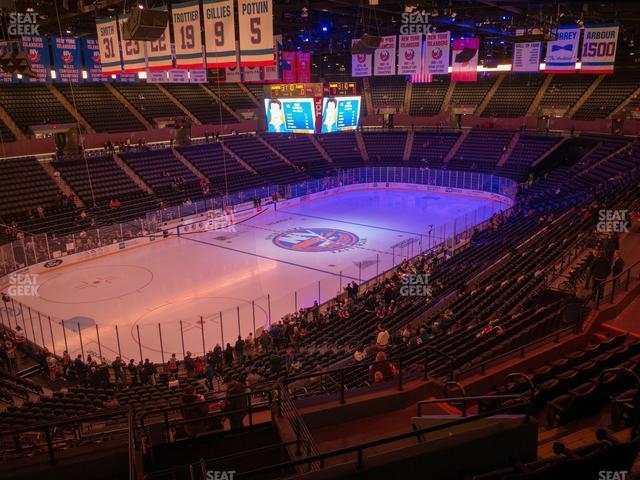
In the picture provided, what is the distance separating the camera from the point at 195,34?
43.4 feet

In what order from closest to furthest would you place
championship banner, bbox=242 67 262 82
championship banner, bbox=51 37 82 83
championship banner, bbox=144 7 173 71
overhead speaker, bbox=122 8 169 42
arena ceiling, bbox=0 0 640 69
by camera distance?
overhead speaker, bbox=122 8 169 42 < championship banner, bbox=144 7 173 71 < arena ceiling, bbox=0 0 640 69 < championship banner, bbox=51 37 82 83 < championship banner, bbox=242 67 262 82

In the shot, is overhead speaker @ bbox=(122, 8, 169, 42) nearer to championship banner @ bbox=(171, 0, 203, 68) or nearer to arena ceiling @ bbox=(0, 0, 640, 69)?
championship banner @ bbox=(171, 0, 203, 68)

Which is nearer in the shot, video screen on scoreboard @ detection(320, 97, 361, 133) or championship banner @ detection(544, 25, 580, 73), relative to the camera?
championship banner @ detection(544, 25, 580, 73)

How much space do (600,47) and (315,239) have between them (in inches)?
661

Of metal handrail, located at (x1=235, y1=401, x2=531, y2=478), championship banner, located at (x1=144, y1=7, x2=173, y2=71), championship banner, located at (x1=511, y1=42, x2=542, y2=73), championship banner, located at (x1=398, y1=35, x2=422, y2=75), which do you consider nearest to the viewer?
metal handrail, located at (x1=235, y1=401, x2=531, y2=478)

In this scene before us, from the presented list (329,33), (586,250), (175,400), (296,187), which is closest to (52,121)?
(296,187)

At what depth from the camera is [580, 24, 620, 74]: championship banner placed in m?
23.1

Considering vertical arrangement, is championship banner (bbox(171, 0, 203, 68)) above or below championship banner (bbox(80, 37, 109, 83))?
below

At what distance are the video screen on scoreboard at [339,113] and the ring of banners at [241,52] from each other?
140 inches

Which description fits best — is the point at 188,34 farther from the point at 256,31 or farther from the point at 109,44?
the point at 109,44

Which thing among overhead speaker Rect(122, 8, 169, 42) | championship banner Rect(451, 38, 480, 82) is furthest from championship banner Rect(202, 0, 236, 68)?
championship banner Rect(451, 38, 480, 82)

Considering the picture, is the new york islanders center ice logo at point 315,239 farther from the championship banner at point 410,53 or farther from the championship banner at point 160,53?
the championship banner at point 160,53

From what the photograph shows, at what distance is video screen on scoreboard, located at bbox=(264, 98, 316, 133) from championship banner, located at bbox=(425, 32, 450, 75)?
23.7 feet

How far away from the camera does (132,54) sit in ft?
50.5
